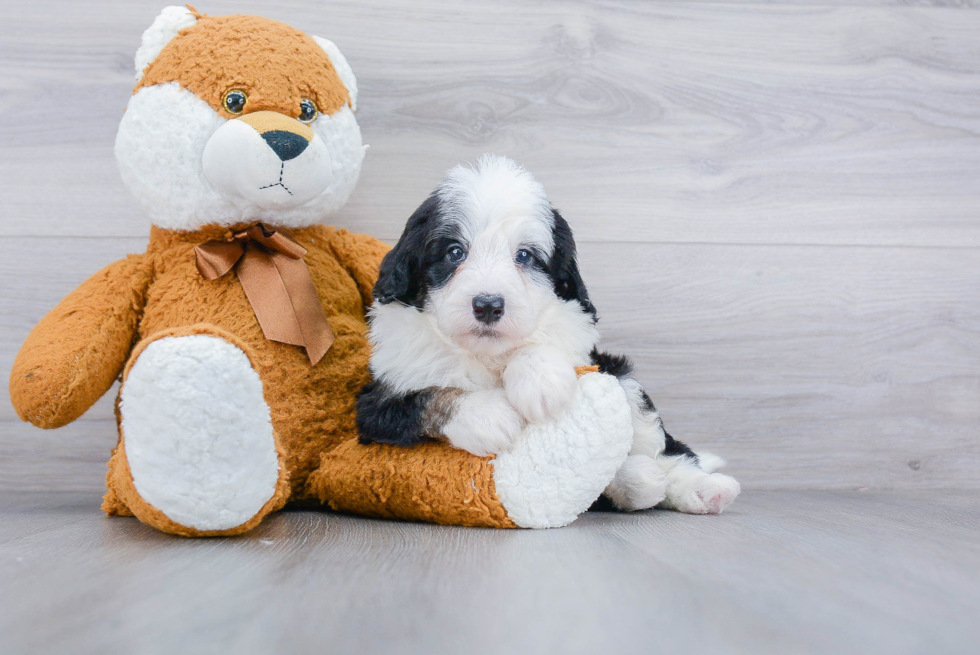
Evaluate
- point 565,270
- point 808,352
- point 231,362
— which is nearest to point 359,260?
point 565,270

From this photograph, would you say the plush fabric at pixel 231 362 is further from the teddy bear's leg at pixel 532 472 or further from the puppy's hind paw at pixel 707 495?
the puppy's hind paw at pixel 707 495

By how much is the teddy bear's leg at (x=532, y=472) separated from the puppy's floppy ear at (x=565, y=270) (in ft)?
0.57

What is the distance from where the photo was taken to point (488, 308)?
1.14 meters

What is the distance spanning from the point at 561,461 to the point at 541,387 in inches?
5.0

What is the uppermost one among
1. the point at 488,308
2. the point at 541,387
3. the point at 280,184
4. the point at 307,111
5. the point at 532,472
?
the point at 307,111

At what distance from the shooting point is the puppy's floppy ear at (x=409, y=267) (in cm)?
127

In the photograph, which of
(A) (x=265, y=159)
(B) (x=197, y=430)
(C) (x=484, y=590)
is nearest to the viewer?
(C) (x=484, y=590)

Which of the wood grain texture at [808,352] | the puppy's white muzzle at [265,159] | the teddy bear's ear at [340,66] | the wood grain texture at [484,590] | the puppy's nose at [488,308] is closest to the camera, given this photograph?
the wood grain texture at [484,590]

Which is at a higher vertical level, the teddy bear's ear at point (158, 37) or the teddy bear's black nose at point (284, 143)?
the teddy bear's ear at point (158, 37)

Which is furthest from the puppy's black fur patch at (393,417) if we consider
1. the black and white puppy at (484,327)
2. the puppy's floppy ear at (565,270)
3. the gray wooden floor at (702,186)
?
the gray wooden floor at (702,186)

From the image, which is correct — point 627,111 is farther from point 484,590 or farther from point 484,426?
point 484,590

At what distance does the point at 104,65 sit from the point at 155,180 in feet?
2.22

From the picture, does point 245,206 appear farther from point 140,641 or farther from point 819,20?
point 819,20

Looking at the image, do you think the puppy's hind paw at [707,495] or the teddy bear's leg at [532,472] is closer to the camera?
the teddy bear's leg at [532,472]
